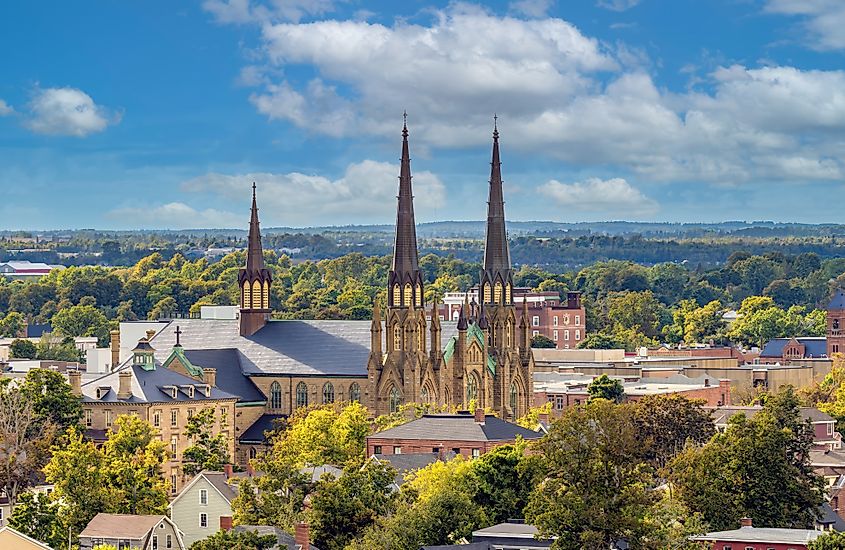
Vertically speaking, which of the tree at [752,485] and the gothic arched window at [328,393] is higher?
the gothic arched window at [328,393]

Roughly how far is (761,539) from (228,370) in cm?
5753

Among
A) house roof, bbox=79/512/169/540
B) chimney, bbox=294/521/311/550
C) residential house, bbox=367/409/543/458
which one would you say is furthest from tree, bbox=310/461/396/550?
residential house, bbox=367/409/543/458

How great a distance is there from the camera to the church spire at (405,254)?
148 meters

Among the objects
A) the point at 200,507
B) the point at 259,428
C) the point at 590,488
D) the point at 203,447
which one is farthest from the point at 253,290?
the point at 590,488

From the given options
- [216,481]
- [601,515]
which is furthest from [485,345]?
[601,515]

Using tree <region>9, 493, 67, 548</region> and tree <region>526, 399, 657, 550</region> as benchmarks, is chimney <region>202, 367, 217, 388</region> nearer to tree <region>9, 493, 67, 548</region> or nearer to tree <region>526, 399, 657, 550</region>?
tree <region>9, 493, 67, 548</region>

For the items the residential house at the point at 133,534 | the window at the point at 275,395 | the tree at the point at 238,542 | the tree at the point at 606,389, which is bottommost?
the residential house at the point at 133,534

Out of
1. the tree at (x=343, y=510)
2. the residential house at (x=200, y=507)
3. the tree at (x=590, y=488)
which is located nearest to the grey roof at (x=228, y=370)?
the residential house at (x=200, y=507)

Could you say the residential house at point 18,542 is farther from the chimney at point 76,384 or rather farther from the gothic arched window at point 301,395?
the gothic arched window at point 301,395

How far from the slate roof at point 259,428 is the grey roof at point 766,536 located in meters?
47.1

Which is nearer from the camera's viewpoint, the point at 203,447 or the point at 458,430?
the point at 458,430

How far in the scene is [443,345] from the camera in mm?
153375

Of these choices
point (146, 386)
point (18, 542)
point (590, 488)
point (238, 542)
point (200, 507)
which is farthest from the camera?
point (146, 386)

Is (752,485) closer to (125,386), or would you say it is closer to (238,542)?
(238,542)
